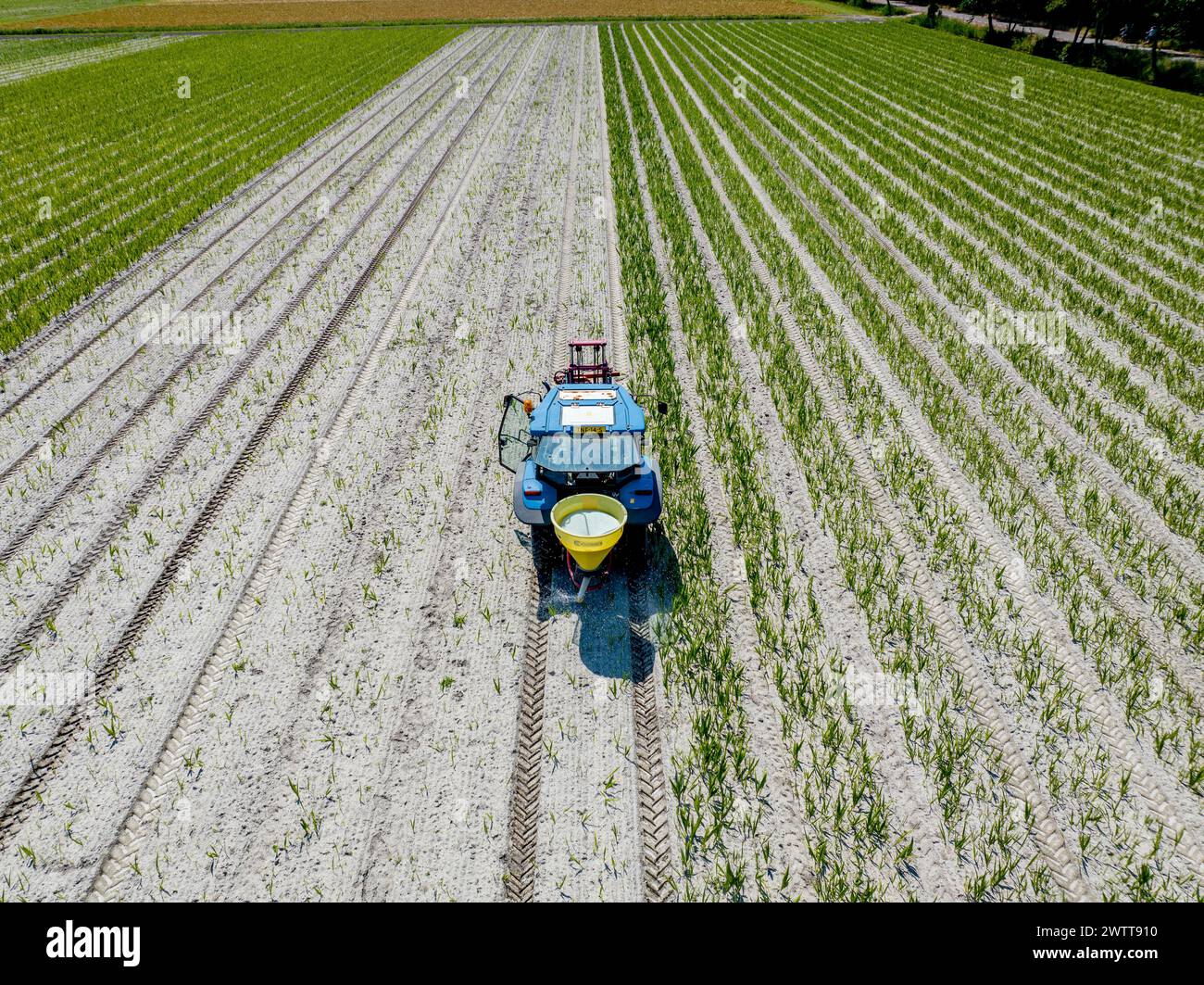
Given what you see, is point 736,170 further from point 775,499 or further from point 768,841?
point 768,841

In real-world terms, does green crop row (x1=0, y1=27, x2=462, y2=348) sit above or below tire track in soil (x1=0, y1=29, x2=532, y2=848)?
above

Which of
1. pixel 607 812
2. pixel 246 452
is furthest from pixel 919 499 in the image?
pixel 246 452

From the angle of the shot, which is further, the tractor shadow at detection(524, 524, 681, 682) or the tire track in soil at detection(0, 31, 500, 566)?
the tire track in soil at detection(0, 31, 500, 566)

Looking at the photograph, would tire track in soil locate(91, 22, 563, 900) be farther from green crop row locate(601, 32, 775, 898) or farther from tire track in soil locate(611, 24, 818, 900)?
tire track in soil locate(611, 24, 818, 900)
